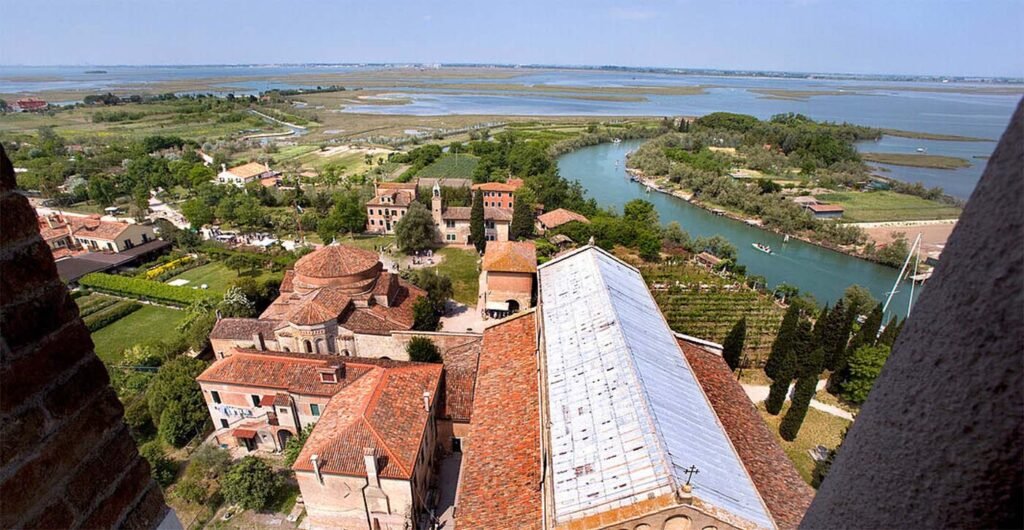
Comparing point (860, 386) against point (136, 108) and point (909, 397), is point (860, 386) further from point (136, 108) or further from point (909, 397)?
point (136, 108)

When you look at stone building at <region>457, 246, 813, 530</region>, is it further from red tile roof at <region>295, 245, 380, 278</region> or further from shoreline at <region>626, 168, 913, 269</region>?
shoreline at <region>626, 168, 913, 269</region>

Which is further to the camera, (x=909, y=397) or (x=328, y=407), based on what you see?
(x=328, y=407)

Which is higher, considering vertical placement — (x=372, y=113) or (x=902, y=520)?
(x=902, y=520)

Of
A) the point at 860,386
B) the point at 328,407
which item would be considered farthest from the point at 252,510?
the point at 860,386

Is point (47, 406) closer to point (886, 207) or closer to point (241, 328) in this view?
point (241, 328)

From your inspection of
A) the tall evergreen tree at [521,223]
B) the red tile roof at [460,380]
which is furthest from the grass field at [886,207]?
the red tile roof at [460,380]

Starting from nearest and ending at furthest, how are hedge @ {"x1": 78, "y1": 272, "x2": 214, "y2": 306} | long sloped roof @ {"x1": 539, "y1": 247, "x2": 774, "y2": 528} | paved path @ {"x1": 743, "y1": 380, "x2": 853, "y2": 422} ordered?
long sloped roof @ {"x1": 539, "y1": 247, "x2": 774, "y2": 528}
paved path @ {"x1": 743, "y1": 380, "x2": 853, "y2": 422}
hedge @ {"x1": 78, "y1": 272, "x2": 214, "y2": 306}

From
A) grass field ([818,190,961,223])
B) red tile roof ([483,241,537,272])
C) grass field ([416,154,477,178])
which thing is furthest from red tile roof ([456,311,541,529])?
grass field ([416,154,477,178])
